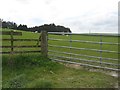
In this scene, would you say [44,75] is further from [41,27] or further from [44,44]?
[41,27]

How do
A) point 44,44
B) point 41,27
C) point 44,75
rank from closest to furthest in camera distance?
point 44,75 → point 44,44 → point 41,27

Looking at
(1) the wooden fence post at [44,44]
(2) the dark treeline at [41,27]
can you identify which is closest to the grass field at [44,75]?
(1) the wooden fence post at [44,44]

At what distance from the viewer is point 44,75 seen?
28.4 feet

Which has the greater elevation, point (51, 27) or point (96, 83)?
point (51, 27)

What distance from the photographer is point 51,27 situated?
75.5ft

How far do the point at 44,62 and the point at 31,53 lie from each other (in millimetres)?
955

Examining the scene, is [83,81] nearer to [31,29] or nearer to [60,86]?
[60,86]

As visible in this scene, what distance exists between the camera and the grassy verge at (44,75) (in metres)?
7.40

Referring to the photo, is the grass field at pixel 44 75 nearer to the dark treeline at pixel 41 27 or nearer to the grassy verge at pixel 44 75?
the grassy verge at pixel 44 75

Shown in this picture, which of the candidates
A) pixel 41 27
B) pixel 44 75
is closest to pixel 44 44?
pixel 44 75

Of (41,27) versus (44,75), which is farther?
(41,27)

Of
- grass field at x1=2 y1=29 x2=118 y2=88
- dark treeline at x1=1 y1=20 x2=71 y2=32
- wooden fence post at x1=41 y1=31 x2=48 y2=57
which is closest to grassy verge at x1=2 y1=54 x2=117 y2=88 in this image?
grass field at x1=2 y1=29 x2=118 y2=88

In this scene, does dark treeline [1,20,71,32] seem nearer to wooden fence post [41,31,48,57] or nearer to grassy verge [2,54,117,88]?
wooden fence post [41,31,48,57]

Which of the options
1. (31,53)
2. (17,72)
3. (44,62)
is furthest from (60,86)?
(31,53)
